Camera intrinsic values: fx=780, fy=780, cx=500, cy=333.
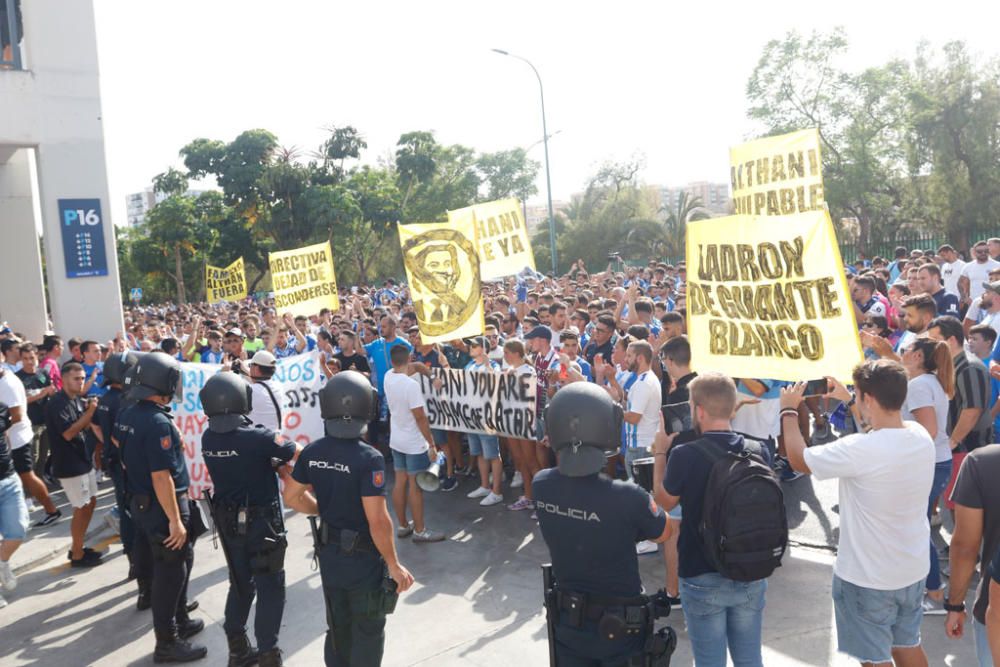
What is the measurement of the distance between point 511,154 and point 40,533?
63.0m

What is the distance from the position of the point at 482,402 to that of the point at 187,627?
3921 millimetres

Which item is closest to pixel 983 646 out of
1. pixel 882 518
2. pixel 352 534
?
pixel 882 518

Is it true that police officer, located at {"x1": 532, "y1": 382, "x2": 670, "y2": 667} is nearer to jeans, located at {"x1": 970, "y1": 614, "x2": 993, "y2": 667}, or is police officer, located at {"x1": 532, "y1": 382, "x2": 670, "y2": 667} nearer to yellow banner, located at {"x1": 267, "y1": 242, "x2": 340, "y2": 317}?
jeans, located at {"x1": 970, "y1": 614, "x2": 993, "y2": 667}

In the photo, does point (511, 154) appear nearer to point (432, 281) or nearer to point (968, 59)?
point (968, 59)

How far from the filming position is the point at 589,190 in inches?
2366

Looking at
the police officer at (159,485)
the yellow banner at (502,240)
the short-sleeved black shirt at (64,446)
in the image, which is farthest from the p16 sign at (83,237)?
the police officer at (159,485)

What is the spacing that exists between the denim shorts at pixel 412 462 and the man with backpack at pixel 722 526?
420 cm

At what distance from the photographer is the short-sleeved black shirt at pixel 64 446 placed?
26.2 feet

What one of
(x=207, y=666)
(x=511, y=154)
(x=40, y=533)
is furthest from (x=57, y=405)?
(x=511, y=154)

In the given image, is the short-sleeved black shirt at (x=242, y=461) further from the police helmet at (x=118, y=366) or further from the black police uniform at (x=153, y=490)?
the police helmet at (x=118, y=366)

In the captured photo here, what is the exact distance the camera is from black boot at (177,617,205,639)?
19.6 ft

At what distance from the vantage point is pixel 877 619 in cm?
374

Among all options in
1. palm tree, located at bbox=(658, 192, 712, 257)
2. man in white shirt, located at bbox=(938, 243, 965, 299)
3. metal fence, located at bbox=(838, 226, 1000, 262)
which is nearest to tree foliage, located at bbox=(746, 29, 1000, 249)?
metal fence, located at bbox=(838, 226, 1000, 262)

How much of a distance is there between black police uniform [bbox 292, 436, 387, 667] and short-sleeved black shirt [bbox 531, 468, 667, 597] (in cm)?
123
